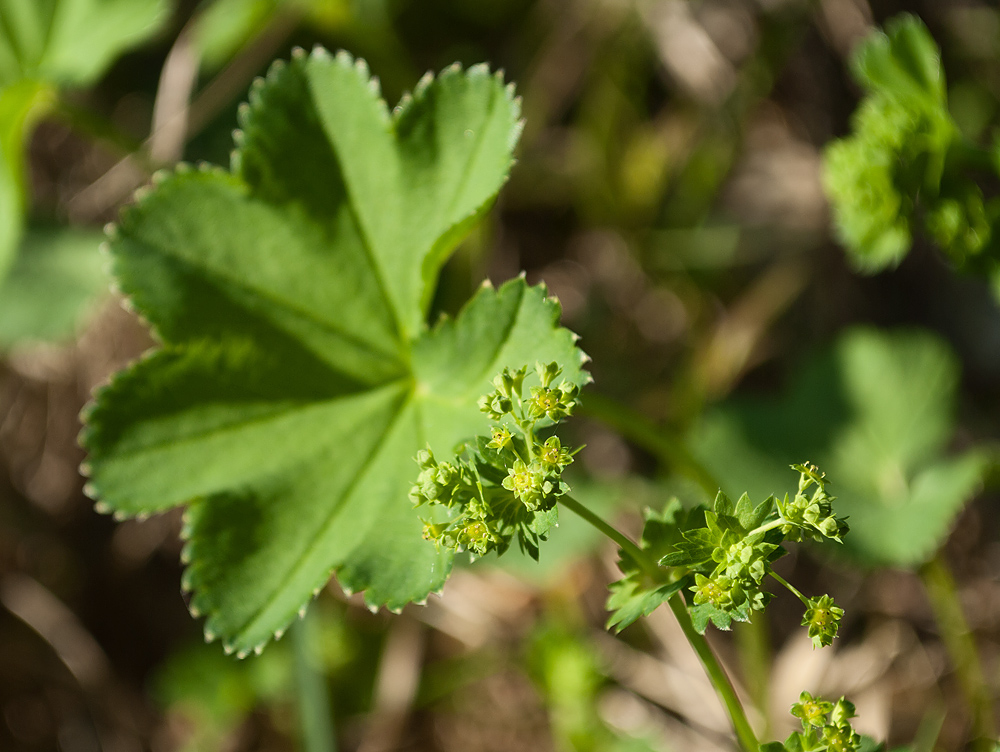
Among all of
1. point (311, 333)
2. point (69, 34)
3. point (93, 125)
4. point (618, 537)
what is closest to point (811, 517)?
point (618, 537)

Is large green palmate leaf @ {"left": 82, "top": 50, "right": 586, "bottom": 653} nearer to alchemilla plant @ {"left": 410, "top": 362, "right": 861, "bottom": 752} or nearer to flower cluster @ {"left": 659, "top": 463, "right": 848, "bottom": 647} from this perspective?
alchemilla plant @ {"left": 410, "top": 362, "right": 861, "bottom": 752}

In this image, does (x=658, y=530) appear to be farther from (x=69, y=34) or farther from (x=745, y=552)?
(x=69, y=34)

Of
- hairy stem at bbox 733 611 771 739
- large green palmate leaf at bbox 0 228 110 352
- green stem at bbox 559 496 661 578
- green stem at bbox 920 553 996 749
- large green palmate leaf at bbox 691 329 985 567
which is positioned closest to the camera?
green stem at bbox 559 496 661 578

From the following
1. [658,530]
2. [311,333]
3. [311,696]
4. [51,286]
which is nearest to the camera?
[658,530]

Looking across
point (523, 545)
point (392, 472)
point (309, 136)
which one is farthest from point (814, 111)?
point (523, 545)

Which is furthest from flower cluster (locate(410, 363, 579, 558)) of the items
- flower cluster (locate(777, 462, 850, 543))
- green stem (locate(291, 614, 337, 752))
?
green stem (locate(291, 614, 337, 752))

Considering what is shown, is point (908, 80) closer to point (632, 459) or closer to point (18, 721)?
point (632, 459)

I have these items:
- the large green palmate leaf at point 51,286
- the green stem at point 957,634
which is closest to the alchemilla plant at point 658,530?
the green stem at point 957,634
